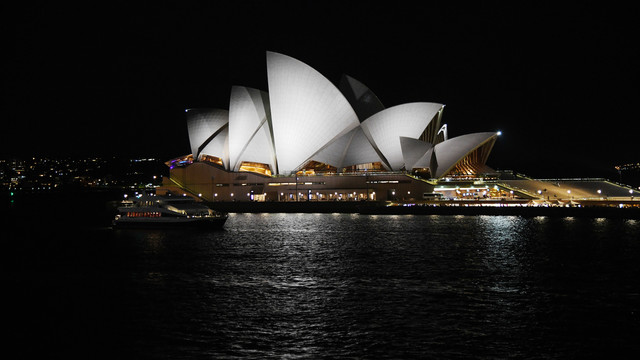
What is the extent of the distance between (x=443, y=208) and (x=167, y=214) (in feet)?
72.3

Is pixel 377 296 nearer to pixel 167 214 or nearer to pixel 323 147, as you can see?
pixel 167 214

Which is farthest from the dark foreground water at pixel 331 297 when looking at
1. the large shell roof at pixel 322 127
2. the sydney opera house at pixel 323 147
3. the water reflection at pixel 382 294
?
the sydney opera house at pixel 323 147

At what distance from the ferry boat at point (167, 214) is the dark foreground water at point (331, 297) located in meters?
6.84

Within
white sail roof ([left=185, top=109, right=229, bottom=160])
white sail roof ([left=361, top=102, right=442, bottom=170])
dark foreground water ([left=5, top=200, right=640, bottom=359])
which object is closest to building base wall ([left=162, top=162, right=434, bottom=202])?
white sail roof ([left=361, top=102, right=442, bottom=170])

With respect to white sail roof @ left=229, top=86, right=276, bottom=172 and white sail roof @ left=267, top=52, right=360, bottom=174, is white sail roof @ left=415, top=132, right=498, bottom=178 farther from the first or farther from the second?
white sail roof @ left=229, top=86, right=276, bottom=172

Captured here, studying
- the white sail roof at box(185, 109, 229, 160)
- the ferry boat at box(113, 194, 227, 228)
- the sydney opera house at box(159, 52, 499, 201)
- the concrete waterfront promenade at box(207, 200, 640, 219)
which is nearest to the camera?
the ferry boat at box(113, 194, 227, 228)

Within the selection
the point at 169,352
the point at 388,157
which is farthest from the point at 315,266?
the point at 388,157

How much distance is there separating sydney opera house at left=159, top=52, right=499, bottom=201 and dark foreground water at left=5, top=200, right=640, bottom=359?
83.8ft

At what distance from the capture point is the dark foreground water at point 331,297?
1074cm

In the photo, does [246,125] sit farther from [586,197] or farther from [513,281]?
[513,281]

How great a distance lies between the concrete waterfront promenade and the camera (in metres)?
39.7

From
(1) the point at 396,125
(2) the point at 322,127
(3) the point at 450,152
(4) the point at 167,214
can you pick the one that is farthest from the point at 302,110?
(4) the point at 167,214

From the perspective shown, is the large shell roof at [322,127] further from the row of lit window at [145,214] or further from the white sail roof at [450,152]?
the row of lit window at [145,214]

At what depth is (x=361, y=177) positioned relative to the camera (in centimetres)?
5412
